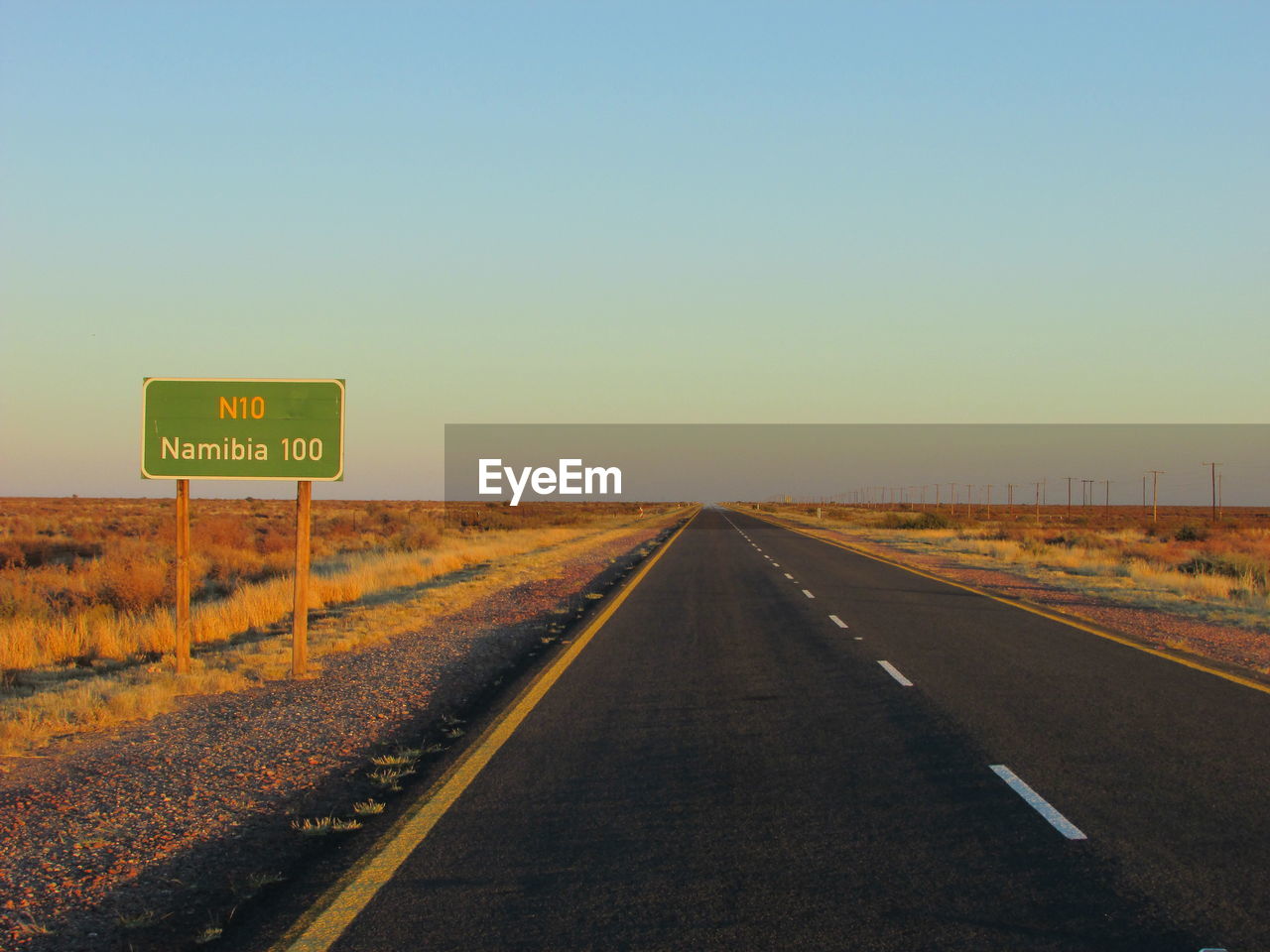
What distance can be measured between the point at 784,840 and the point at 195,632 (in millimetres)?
11410

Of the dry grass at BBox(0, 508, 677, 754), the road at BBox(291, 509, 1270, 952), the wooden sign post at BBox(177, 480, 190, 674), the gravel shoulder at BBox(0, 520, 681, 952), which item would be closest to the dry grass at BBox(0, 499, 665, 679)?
the dry grass at BBox(0, 508, 677, 754)

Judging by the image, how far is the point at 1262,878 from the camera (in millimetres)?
4875

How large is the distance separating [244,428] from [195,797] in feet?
18.0

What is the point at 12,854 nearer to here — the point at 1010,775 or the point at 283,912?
the point at 283,912

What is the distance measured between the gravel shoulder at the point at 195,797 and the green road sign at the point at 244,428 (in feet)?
7.60

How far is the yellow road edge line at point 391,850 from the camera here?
14.3 ft

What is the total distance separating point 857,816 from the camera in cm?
589

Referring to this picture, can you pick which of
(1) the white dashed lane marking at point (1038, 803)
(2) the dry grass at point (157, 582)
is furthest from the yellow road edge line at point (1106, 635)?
(2) the dry grass at point (157, 582)

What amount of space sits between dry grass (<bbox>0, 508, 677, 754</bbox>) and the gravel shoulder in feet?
1.28

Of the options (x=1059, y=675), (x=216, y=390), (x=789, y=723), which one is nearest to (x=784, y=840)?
(x=789, y=723)

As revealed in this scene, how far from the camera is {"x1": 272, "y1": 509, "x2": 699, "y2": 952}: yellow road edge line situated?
4.35 meters

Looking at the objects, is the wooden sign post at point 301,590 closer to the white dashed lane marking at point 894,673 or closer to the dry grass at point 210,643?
the dry grass at point 210,643

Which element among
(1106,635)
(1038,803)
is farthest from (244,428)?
(1106,635)

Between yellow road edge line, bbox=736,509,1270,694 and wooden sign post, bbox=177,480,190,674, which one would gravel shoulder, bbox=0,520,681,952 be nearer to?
wooden sign post, bbox=177,480,190,674
